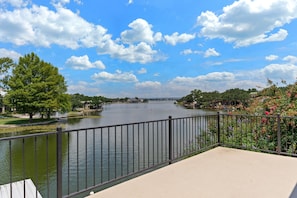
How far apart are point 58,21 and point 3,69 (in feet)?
79.8

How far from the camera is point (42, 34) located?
839 inches

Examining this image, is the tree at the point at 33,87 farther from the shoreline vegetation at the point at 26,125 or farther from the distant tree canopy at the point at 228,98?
the distant tree canopy at the point at 228,98

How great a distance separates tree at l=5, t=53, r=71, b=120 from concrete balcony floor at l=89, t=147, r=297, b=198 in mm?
29419

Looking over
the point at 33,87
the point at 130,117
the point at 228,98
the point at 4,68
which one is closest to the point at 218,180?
the point at 228,98

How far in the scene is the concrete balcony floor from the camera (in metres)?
2.22

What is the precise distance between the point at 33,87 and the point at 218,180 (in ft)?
100

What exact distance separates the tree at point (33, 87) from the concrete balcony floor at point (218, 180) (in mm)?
29419

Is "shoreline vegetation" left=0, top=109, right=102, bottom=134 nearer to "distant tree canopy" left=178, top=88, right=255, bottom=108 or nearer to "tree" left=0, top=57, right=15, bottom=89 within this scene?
"tree" left=0, top=57, right=15, bottom=89

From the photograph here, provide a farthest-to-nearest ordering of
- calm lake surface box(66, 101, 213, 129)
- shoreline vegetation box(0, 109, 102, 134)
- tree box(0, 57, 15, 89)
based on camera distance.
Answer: tree box(0, 57, 15, 89) → shoreline vegetation box(0, 109, 102, 134) → calm lake surface box(66, 101, 213, 129)

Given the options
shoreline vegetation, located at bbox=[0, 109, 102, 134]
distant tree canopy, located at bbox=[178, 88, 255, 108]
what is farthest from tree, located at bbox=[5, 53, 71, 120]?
distant tree canopy, located at bbox=[178, 88, 255, 108]

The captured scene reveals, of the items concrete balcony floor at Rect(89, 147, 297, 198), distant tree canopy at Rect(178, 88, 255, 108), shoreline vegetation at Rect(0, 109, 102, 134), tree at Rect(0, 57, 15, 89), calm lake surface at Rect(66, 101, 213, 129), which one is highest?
tree at Rect(0, 57, 15, 89)

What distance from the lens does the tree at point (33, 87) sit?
27922 mm

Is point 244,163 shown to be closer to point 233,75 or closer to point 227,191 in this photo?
point 227,191

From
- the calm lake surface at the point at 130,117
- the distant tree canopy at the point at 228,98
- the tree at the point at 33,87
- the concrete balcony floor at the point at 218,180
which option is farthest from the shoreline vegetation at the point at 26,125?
the concrete balcony floor at the point at 218,180
